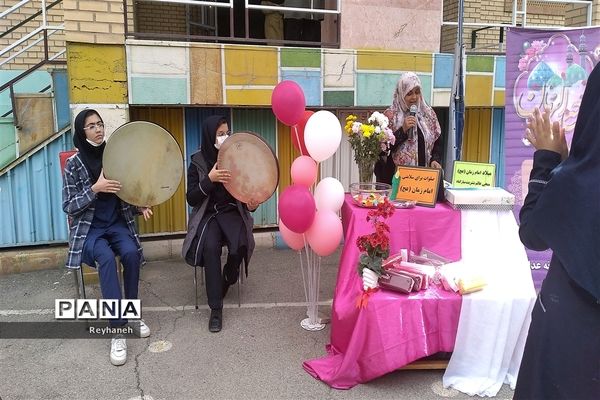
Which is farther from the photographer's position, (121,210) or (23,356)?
(121,210)

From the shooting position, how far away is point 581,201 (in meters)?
1.38

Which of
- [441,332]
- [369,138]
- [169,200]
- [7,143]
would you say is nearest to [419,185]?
[369,138]

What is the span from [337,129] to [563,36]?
2058 millimetres

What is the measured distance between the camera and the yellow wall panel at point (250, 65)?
4824mm

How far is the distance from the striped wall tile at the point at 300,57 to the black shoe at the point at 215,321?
2.60 m

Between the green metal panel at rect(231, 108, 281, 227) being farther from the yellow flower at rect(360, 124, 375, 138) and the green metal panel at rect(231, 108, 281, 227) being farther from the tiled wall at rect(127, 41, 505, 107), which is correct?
the yellow flower at rect(360, 124, 375, 138)

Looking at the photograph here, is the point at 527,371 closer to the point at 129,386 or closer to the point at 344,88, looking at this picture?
the point at 129,386

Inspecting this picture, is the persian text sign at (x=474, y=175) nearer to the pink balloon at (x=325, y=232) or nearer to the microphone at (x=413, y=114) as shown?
the microphone at (x=413, y=114)

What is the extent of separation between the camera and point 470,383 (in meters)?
2.88

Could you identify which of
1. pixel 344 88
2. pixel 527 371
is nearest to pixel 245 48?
pixel 344 88

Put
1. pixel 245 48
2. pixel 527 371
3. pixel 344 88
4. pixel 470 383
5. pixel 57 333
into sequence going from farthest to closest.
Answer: pixel 344 88, pixel 245 48, pixel 57 333, pixel 470 383, pixel 527 371

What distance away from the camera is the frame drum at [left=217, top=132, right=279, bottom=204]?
350 centimetres

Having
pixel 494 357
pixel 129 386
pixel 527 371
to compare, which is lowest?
pixel 129 386

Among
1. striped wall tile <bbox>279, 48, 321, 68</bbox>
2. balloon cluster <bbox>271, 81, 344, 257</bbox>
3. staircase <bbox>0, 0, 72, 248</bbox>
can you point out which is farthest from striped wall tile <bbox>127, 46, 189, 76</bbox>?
balloon cluster <bbox>271, 81, 344, 257</bbox>
